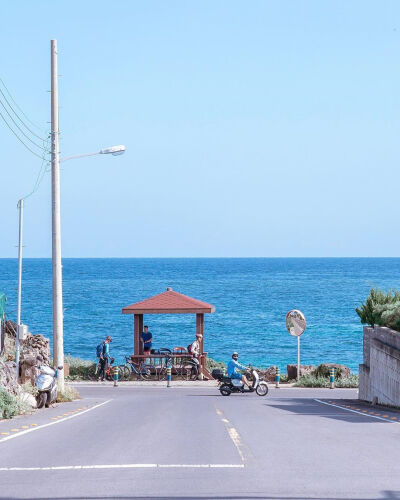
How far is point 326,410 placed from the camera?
22.1m

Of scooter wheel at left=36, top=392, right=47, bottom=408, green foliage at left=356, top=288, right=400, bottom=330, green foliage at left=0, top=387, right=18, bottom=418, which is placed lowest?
scooter wheel at left=36, top=392, right=47, bottom=408

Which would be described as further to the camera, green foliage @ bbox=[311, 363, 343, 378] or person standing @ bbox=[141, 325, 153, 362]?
person standing @ bbox=[141, 325, 153, 362]

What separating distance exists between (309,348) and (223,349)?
7152mm

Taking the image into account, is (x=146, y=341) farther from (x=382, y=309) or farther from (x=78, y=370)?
(x=382, y=309)

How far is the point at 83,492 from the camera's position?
350 inches

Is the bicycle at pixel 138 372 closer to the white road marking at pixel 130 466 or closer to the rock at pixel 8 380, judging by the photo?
the rock at pixel 8 380

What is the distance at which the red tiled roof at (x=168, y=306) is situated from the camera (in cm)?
3912

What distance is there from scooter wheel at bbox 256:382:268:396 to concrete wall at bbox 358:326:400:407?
3.33m

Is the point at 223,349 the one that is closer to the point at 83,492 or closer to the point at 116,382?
the point at 116,382

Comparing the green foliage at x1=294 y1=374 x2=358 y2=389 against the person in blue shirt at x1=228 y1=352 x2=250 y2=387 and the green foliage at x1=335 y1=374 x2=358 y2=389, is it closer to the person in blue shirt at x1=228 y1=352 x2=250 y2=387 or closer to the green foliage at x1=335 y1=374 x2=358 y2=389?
the green foliage at x1=335 y1=374 x2=358 y2=389

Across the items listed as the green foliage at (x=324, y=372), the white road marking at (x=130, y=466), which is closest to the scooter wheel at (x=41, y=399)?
the white road marking at (x=130, y=466)

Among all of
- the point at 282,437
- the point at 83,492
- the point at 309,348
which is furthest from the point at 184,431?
the point at 309,348

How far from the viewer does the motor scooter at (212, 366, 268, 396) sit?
3011cm

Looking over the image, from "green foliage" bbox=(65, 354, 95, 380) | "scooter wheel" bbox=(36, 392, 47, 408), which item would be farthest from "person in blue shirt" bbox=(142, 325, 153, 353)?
"scooter wheel" bbox=(36, 392, 47, 408)
